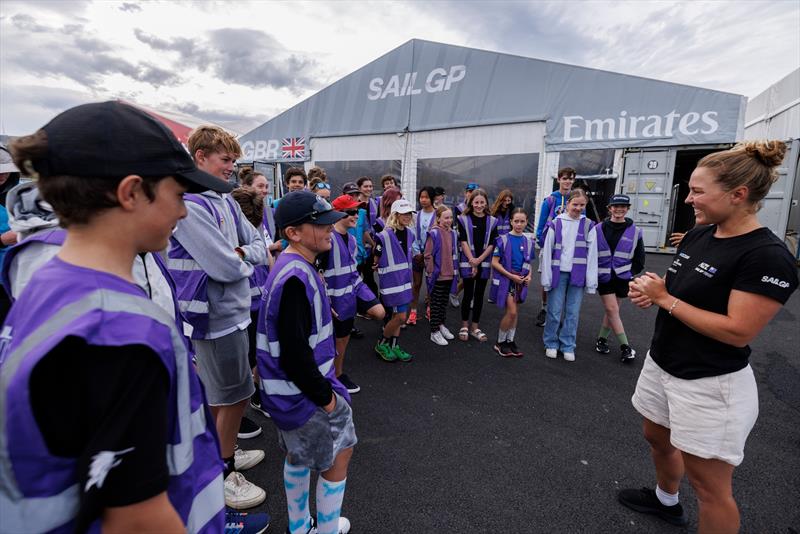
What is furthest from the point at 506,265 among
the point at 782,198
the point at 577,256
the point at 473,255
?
the point at 782,198

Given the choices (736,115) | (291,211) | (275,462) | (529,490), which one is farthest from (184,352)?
(736,115)

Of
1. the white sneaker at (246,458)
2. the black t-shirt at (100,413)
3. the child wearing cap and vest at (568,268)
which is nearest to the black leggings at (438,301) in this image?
the child wearing cap and vest at (568,268)

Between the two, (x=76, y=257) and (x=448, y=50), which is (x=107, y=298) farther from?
(x=448, y=50)

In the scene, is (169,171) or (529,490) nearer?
(169,171)

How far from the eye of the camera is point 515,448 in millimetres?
3170

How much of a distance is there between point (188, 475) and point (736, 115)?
1271 cm

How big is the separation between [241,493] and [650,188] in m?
12.0

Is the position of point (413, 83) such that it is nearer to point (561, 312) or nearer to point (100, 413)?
point (561, 312)

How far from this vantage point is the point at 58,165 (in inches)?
31.9

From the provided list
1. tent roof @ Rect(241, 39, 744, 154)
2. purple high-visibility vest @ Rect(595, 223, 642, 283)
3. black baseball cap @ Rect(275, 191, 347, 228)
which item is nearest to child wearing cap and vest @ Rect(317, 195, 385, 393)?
black baseball cap @ Rect(275, 191, 347, 228)

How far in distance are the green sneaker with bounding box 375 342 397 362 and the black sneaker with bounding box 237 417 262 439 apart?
1774 millimetres

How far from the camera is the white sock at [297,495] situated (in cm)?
197

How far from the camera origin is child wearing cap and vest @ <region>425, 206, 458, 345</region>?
5152 mm

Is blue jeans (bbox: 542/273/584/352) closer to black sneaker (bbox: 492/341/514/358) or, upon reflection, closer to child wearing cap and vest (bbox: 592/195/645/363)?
child wearing cap and vest (bbox: 592/195/645/363)
